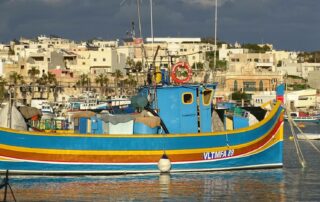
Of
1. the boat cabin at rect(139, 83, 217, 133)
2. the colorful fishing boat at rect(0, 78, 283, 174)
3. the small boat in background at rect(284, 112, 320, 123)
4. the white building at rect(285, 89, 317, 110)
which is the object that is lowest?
the small boat in background at rect(284, 112, 320, 123)

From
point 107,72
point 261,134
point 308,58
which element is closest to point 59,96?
point 107,72

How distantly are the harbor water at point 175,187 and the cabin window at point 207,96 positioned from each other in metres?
2.60

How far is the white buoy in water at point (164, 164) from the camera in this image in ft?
98.3

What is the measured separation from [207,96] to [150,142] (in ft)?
A: 9.98

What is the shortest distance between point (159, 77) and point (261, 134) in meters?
4.49

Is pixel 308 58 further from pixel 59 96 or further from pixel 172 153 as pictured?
pixel 172 153

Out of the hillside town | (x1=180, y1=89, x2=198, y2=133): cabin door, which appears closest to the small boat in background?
the hillside town

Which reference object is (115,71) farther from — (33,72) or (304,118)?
(304,118)

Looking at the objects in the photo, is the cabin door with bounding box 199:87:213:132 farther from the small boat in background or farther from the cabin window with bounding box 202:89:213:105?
the small boat in background

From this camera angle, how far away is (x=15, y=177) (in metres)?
29.6

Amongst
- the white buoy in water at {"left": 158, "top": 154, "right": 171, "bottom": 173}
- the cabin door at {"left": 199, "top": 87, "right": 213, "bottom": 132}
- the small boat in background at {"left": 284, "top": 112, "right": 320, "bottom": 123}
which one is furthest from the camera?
the small boat in background at {"left": 284, "top": 112, "right": 320, "bottom": 123}

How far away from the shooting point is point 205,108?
1228 inches

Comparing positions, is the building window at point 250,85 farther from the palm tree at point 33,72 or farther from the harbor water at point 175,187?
the harbor water at point 175,187

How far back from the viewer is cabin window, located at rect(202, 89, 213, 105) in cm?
3122
